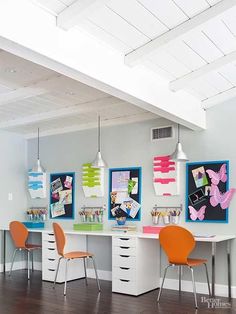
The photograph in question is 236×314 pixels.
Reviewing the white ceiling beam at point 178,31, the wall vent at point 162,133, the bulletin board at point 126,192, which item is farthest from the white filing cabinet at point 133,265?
the white ceiling beam at point 178,31

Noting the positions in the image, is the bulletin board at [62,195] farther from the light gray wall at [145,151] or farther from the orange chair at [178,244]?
the orange chair at [178,244]

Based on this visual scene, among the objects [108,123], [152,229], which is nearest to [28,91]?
[108,123]

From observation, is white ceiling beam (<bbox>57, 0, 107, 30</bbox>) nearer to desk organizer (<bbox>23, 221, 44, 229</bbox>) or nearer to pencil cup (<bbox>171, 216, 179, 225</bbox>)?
pencil cup (<bbox>171, 216, 179, 225</bbox>)

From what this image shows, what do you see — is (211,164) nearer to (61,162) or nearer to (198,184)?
(198,184)

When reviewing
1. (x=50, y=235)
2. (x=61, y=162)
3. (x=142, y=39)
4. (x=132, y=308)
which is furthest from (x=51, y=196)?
(x=142, y=39)

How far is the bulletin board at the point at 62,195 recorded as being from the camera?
6.09m

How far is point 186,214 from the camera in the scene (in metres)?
4.95

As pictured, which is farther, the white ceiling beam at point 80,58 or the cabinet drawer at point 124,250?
the cabinet drawer at point 124,250

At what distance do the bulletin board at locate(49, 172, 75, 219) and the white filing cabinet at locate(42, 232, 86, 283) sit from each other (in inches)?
25.0

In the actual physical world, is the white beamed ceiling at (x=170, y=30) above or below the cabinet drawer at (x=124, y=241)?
above

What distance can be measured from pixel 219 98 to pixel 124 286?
2.49 m

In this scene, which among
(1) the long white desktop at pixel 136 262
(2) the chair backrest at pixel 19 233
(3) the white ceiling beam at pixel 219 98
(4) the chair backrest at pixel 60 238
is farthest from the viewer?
(2) the chair backrest at pixel 19 233

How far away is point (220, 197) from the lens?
15.5 ft

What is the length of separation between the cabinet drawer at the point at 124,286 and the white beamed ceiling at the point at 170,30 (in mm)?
2277
